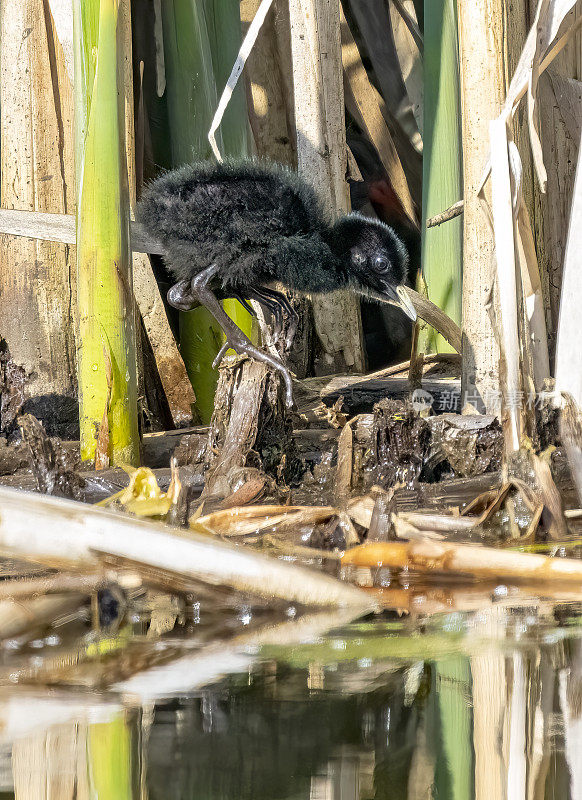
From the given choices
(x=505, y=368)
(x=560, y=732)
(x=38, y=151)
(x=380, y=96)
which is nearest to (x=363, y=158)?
(x=380, y=96)

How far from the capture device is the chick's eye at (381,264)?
11.8 feet

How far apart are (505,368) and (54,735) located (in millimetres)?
1737

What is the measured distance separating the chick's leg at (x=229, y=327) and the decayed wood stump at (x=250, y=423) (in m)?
0.04

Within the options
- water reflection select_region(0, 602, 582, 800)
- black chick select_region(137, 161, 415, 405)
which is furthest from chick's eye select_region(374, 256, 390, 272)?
water reflection select_region(0, 602, 582, 800)

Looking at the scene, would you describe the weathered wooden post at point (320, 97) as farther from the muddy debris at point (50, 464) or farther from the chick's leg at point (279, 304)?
the muddy debris at point (50, 464)

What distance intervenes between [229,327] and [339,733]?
225 cm

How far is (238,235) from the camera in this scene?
10.7 ft

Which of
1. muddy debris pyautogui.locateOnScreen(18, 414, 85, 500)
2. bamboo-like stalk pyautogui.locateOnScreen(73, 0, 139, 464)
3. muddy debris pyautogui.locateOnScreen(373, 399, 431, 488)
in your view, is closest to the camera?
Result: muddy debris pyautogui.locateOnScreen(18, 414, 85, 500)

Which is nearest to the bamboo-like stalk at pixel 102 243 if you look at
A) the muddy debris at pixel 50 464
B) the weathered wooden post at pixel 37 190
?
the muddy debris at pixel 50 464

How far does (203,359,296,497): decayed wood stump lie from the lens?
3002 millimetres

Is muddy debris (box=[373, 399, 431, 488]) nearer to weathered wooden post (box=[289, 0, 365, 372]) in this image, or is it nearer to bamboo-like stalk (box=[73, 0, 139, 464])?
bamboo-like stalk (box=[73, 0, 139, 464])

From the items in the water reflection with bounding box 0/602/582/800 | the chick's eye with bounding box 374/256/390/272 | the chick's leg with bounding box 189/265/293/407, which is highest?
the chick's eye with bounding box 374/256/390/272

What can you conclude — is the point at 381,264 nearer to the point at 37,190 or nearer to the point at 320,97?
the point at 320,97

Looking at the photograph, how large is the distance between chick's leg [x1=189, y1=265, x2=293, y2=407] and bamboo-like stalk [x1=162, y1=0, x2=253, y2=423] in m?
0.68
